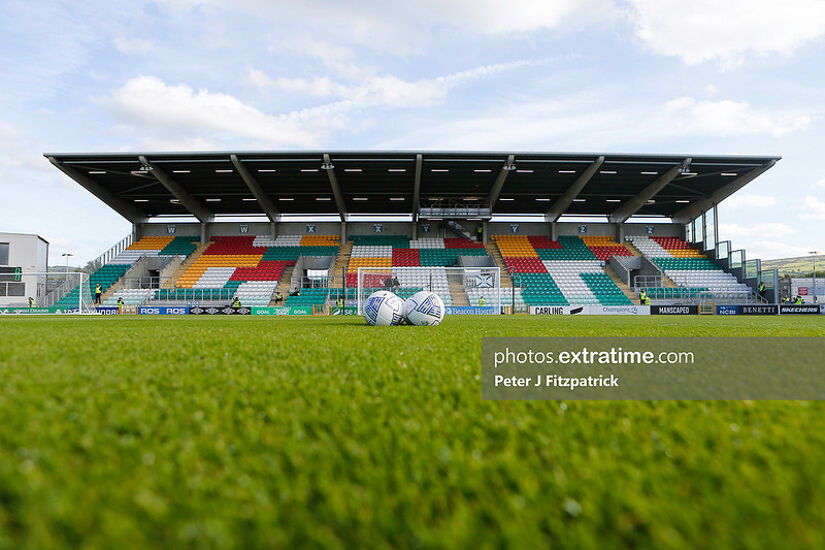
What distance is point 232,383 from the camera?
2.53 meters

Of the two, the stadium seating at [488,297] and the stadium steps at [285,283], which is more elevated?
the stadium steps at [285,283]

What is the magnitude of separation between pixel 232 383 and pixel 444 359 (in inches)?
65.6

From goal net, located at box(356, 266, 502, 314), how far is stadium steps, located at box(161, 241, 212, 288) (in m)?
12.6

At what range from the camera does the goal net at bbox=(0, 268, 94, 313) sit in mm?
25797

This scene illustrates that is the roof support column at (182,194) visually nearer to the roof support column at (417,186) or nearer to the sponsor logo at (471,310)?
the roof support column at (417,186)

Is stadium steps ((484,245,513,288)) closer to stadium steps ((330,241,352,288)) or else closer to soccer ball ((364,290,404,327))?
stadium steps ((330,241,352,288))

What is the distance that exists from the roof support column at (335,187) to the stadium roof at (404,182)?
7cm

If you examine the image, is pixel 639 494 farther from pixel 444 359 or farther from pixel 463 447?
pixel 444 359

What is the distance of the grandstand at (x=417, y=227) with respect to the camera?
26.7 meters

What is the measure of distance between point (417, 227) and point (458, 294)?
1063 centimetres


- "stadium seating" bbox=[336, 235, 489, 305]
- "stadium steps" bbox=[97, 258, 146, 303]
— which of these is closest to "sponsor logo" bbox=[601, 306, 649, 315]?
"stadium seating" bbox=[336, 235, 489, 305]

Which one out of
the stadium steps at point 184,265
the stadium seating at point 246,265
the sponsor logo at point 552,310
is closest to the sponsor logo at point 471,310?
the sponsor logo at point 552,310

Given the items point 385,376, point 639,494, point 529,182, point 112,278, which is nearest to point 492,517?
point 639,494

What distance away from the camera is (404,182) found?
29.4 meters
